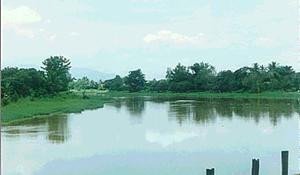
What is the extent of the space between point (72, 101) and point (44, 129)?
5330mm

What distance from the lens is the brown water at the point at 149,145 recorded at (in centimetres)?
621

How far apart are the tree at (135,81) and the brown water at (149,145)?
7063 millimetres

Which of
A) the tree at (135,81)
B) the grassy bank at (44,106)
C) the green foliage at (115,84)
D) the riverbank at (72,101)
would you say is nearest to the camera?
the grassy bank at (44,106)

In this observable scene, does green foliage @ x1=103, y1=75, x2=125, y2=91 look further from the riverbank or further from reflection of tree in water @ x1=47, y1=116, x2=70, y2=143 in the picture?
reflection of tree in water @ x1=47, y1=116, x2=70, y2=143

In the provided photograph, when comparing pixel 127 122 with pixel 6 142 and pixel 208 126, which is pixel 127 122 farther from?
pixel 6 142

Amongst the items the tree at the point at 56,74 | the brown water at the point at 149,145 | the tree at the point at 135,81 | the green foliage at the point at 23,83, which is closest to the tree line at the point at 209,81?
the tree at the point at 135,81

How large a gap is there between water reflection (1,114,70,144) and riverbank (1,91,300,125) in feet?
1.22

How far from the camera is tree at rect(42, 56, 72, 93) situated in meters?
12.5

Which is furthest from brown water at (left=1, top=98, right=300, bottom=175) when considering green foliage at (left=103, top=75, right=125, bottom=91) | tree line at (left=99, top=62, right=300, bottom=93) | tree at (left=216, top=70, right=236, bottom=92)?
tree at (left=216, top=70, right=236, bottom=92)

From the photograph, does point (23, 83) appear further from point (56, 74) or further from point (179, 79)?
point (179, 79)

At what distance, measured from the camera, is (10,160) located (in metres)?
6.93

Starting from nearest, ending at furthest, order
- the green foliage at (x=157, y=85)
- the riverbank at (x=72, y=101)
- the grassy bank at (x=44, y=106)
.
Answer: the grassy bank at (x=44, y=106) → the riverbank at (x=72, y=101) → the green foliage at (x=157, y=85)

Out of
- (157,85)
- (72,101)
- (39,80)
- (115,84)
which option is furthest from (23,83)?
(157,85)

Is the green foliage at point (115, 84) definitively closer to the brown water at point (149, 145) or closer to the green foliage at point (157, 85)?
the green foliage at point (157, 85)
